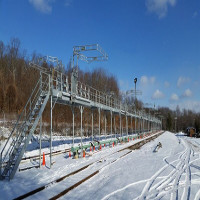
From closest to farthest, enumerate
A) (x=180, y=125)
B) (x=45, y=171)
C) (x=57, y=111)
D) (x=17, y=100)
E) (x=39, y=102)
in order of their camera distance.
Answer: (x=45, y=171)
(x=39, y=102)
(x=17, y=100)
(x=57, y=111)
(x=180, y=125)

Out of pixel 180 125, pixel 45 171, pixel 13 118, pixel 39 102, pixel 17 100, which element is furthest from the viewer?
pixel 180 125

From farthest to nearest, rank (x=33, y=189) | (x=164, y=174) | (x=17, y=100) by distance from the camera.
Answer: (x=17, y=100) < (x=164, y=174) < (x=33, y=189)

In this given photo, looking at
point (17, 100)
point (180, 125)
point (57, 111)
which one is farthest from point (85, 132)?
point (180, 125)

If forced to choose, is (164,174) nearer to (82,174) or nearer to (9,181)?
(82,174)

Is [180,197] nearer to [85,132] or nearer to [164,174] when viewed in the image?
[164,174]

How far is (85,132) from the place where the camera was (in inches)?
1444

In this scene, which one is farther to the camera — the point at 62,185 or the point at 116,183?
the point at 116,183

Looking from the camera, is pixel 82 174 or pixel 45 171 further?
pixel 45 171

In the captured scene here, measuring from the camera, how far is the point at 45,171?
9898mm

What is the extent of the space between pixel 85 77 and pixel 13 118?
37.9m

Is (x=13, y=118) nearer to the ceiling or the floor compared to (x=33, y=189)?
nearer to the ceiling

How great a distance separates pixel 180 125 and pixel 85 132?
10882 centimetres

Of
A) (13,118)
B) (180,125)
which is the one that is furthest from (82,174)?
(180,125)

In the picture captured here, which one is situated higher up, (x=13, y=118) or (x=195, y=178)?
(x=13, y=118)
